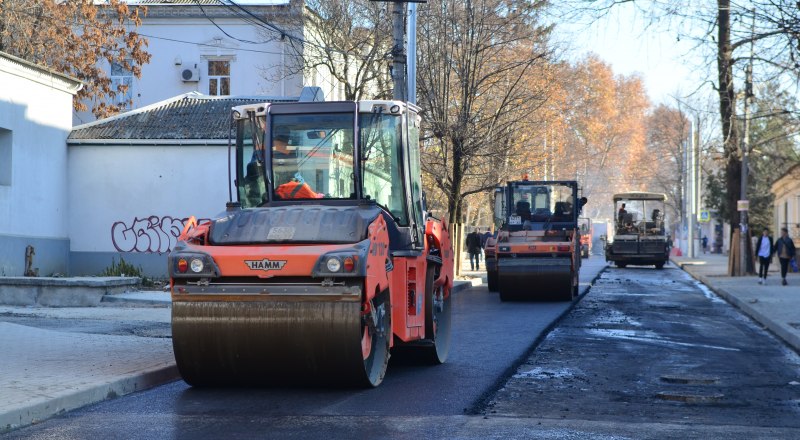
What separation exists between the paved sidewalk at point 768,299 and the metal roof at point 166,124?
39.6ft

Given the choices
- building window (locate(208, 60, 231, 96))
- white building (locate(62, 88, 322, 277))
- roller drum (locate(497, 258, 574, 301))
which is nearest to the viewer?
roller drum (locate(497, 258, 574, 301))

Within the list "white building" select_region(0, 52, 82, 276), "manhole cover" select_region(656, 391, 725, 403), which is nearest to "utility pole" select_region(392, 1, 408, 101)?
"white building" select_region(0, 52, 82, 276)

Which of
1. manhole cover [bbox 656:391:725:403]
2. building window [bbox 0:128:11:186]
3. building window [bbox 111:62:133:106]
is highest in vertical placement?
building window [bbox 111:62:133:106]

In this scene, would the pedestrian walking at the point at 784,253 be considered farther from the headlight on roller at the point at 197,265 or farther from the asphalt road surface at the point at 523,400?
the headlight on roller at the point at 197,265

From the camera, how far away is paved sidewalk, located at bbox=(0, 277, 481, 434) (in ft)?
27.6

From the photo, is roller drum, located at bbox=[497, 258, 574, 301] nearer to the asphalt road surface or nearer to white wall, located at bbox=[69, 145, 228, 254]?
the asphalt road surface

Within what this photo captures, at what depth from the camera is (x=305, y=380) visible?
9.19 m

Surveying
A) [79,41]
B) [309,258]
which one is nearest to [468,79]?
[79,41]

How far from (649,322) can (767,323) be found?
2062 mm

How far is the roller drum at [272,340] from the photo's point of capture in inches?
346

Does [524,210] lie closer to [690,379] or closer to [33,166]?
[33,166]

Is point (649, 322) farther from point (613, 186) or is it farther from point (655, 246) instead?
point (613, 186)

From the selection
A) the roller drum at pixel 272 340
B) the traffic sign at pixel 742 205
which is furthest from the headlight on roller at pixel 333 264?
the traffic sign at pixel 742 205

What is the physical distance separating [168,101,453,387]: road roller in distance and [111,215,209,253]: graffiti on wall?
1521 cm
